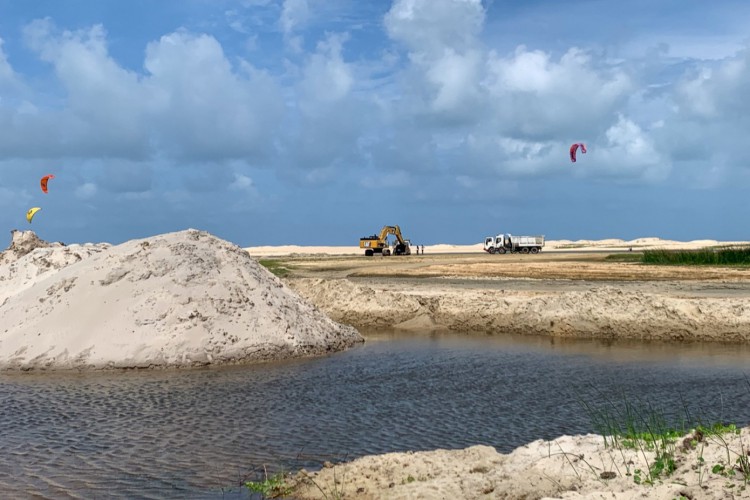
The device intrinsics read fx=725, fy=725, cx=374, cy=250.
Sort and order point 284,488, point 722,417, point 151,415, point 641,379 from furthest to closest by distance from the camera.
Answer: point 641,379 < point 151,415 < point 722,417 < point 284,488

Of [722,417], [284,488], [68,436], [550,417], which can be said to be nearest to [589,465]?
[284,488]

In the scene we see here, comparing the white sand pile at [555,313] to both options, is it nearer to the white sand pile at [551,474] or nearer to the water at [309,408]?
the water at [309,408]

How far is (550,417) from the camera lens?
31.8 ft

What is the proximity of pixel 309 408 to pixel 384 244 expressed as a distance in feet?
184

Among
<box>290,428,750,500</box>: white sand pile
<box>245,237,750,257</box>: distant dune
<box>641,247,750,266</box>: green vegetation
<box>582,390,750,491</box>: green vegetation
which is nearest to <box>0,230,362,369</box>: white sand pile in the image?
<box>290,428,750,500</box>: white sand pile

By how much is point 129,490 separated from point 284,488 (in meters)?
1.55

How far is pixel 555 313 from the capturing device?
1875 cm

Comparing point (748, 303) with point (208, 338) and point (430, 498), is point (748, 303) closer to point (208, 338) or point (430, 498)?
point (208, 338)

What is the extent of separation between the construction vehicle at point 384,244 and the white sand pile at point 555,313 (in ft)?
142

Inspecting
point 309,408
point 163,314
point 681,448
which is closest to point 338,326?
point 163,314

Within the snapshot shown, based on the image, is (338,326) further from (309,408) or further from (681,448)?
(681,448)

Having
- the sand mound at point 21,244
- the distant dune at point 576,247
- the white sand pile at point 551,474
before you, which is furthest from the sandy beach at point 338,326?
the distant dune at point 576,247

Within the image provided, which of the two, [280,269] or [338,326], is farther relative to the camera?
[280,269]

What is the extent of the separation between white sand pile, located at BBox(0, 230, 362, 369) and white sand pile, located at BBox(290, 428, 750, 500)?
311 inches
